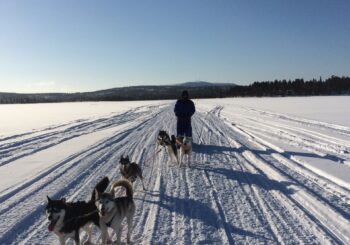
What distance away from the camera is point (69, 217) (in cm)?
484

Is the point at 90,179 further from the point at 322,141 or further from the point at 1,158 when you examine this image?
the point at 322,141

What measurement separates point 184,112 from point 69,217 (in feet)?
30.0

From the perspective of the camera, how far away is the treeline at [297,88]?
11262 cm

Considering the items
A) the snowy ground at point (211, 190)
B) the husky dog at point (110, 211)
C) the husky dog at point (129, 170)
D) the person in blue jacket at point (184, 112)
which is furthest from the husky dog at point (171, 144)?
Answer: the husky dog at point (110, 211)

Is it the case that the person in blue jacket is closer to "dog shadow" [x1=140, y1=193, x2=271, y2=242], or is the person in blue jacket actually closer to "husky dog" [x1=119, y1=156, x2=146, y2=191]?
"husky dog" [x1=119, y1=156, x2=146, y2=191]

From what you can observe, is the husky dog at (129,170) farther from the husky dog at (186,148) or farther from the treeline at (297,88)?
the treeline at (297,88)

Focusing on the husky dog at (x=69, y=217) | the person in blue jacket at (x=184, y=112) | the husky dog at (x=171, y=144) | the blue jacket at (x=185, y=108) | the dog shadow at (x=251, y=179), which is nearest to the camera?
the husky dog at (x=69, y=217)

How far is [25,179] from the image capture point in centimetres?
948

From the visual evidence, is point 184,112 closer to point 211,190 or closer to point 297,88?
point 211,190

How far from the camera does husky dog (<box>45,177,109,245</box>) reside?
4660 mm

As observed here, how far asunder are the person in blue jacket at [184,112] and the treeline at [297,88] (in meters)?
106

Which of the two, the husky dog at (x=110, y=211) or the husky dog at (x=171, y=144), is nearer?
the husky dog at (x=110, y=211)

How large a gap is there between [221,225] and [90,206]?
83.6 inches

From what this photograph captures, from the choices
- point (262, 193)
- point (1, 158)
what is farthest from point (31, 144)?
point (262, 193)
